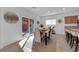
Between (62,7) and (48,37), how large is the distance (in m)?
0.90

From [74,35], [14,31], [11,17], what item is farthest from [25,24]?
[74,35]

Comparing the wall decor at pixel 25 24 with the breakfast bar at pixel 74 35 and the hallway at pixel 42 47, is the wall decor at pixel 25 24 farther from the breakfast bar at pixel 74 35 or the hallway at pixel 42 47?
the breakfast bar at pixel 74 35

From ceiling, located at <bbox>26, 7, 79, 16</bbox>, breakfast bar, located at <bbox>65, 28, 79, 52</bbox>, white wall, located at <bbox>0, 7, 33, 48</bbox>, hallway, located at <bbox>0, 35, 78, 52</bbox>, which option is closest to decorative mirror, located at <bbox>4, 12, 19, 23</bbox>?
white wall, located at <bbox>0, 7, 33, 48</bbox>

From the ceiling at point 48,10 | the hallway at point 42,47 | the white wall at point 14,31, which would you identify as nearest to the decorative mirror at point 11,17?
the white wall at point 14,31

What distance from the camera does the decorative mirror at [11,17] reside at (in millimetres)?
2115

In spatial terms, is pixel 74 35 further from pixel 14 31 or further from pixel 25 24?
pixel 14 31

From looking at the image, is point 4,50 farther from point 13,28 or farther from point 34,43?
point 34,43

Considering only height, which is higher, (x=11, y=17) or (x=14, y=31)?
(x=11, y=17)

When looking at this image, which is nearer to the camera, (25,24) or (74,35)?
(25,24)

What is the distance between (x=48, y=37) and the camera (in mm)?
2367

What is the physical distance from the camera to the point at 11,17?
219 centimetres

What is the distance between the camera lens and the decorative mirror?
2.12m
